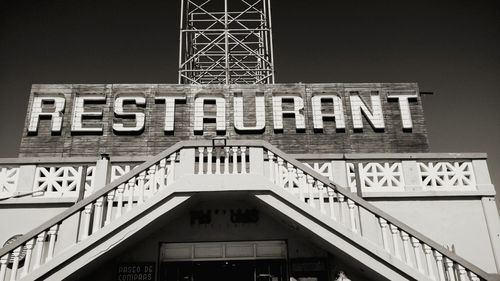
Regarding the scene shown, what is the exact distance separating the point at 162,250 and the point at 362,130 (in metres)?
7.41

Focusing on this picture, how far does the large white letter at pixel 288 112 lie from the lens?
533 inches

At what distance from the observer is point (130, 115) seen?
1356 cm

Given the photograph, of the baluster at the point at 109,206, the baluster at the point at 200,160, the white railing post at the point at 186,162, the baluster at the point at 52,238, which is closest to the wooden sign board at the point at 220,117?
the white railing post at the point at 186,162

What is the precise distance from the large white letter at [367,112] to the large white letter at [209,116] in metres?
4.26

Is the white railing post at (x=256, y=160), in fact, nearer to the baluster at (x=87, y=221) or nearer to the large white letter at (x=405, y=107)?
the baluster at (x=87, y=221)

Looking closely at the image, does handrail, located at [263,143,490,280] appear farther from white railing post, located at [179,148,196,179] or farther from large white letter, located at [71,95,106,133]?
large white letter, located at [71,95,106,133]

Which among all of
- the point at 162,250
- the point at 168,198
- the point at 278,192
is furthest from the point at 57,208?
the point at 278,192

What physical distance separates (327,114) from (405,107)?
265 cm

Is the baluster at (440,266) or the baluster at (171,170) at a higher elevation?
the baluster at (171,170)

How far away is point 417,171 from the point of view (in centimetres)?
1073

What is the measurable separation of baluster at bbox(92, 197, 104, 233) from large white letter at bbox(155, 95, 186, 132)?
216 inches

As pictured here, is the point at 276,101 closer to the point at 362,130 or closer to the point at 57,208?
the point at 362,130

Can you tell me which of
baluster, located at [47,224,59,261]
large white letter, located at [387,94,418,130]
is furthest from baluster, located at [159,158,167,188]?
large white letter, located at [387,94,418,130]

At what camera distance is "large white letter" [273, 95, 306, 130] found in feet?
44.4
